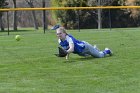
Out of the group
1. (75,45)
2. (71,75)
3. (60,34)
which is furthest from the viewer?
(75,45)

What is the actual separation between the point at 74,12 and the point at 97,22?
3562mm

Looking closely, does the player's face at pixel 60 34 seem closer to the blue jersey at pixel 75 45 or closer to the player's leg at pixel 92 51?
the blue jersey at pixel 75 45

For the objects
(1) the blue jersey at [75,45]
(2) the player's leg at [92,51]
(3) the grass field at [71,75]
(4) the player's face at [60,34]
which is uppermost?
(4) the player's face at [60,34]

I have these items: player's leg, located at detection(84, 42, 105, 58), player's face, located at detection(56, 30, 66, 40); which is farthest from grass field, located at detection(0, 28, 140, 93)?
player's face, located at detection(56, 30, 66, 40)

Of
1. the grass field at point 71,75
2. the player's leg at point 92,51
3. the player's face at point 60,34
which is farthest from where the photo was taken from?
the player's leg at point 92,51

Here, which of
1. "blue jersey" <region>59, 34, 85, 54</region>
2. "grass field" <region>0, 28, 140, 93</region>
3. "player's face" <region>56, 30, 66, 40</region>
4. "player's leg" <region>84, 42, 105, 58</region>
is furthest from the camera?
"player's leg" <region>84, 42, 105, 58</region>

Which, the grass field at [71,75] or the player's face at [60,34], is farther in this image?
the player's face at [60,34]

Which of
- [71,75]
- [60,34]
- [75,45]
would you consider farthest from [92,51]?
[71,75]

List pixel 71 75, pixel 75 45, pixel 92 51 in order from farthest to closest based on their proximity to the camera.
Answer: pixel 92 51 < pixel 75 45 < pixel 71 75

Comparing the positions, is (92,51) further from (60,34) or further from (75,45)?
(60,34)

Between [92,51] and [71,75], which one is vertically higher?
[92,51]

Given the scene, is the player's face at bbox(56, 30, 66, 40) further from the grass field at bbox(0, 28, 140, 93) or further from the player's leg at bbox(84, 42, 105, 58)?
the player's leg at bbox(84, 42, 105, 58)

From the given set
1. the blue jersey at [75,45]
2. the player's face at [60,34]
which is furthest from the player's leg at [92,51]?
the player's face at [60,34]

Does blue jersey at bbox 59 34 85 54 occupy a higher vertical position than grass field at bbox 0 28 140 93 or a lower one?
higher
